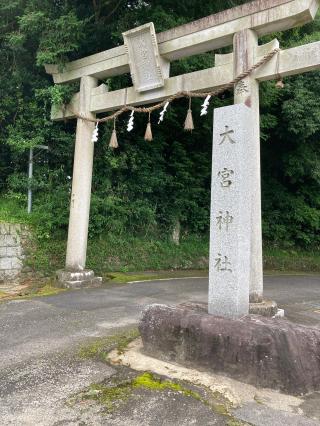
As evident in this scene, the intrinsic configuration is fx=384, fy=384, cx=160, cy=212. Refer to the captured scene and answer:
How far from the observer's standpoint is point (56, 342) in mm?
4629

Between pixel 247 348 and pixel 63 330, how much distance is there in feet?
8.66

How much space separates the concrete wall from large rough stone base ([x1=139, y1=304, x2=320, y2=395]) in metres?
5.29

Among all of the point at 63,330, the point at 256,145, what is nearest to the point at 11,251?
the point at 63,330

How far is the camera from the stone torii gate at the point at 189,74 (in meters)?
5.68

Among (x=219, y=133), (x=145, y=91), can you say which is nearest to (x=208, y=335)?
(x=219, y=133)

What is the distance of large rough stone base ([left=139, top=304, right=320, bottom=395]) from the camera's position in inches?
135

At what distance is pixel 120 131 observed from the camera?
10531 mm

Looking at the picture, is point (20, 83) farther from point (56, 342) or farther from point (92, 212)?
point (56, 342)

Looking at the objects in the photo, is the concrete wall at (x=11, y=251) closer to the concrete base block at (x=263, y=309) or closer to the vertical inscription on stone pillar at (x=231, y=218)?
the concrete base block at (x=263, y=309)

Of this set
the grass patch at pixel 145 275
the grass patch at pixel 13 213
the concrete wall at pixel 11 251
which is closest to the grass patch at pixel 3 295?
the concrete wall at pixel 11 251

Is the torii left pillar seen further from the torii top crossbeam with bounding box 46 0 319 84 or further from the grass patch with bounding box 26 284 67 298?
the torii top crossbeam with bounding box 46 0 319 84

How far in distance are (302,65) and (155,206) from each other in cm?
658

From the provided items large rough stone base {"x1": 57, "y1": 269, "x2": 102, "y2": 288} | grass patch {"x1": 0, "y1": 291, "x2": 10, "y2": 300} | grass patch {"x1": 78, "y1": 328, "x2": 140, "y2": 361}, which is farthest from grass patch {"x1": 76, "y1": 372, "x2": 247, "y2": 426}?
large rough stone base {"x1": 57, "y1": 269, "x2": 102, "y2": 288}

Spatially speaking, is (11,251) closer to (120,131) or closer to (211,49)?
(120,131)
